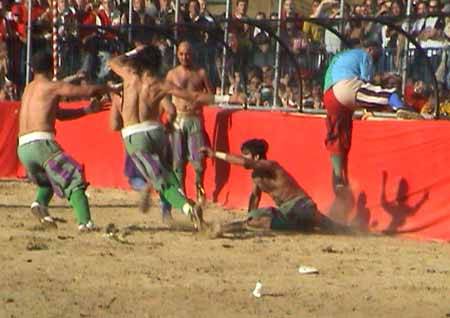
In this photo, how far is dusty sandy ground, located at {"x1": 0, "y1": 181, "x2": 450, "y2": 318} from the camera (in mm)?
10211

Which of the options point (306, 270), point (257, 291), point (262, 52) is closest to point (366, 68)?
point (262, 52)

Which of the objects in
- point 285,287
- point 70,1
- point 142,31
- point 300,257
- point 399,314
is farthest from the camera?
point 70,1

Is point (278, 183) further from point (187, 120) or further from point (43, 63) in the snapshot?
point (43, 63)

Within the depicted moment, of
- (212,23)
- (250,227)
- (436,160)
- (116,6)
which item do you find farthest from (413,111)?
(116,6)

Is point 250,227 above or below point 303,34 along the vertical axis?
below

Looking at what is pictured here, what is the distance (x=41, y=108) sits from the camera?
46.9ft

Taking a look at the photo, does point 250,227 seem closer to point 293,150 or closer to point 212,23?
point 293,150

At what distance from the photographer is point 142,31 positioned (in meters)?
20.2

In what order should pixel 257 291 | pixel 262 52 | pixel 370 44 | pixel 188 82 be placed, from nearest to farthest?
pixel 257 291, pixel 370 44, pixel 188 82, pixel 262 52

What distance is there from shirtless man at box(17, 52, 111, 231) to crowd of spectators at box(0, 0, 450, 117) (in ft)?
8.93

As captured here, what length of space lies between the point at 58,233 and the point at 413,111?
403 centimetres

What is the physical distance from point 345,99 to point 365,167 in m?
0.74

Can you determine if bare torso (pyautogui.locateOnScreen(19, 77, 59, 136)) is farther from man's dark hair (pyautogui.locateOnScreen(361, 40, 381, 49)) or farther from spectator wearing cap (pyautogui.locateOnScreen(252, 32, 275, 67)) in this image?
spectator wearing cap (pyautogui.locateOnScreen(252, 32, 275, 67))

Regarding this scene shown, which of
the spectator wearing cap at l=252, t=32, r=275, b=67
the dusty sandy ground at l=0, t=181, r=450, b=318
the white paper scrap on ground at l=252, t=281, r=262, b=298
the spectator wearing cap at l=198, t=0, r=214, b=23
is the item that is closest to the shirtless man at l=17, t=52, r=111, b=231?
the dusty sandy ground at l=0, t=181, r=450, b=318
